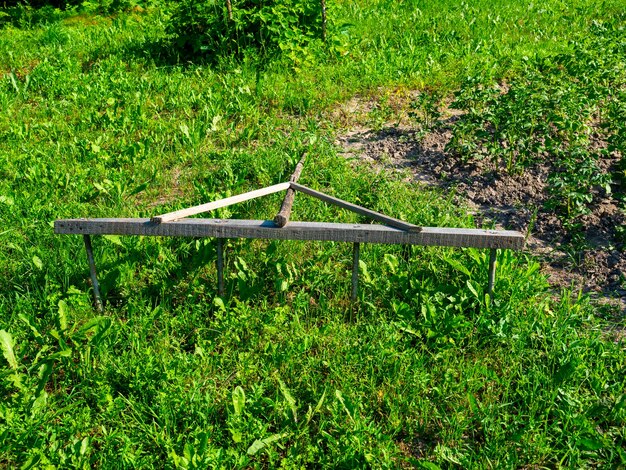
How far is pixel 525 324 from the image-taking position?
3389 mm

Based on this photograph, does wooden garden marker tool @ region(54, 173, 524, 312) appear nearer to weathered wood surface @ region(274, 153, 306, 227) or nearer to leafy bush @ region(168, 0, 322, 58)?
weathered wood surface @ region(274, 153, 306, 227)

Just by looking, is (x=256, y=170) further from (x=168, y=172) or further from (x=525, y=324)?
(x=525, y=324)

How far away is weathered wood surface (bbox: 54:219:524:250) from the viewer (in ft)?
11.0

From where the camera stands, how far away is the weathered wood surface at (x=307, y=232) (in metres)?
3.36

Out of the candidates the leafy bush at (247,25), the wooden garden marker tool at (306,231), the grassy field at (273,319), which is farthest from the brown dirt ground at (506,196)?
the leafy bush at (247,25)

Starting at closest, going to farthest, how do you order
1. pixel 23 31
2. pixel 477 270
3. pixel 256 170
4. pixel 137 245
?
pixel 477 270, pixel 137 245, pixel 256 170, pixel 23 31

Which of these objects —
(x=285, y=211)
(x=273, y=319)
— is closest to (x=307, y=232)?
(x=285, y=211)

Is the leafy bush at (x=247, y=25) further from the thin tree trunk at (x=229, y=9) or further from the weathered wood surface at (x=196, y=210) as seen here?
the weathered wood surface at (x=196, y=210)

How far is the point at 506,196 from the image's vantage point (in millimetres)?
4699

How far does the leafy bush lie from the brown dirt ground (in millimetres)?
1287

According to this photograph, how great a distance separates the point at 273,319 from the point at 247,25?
171 inches

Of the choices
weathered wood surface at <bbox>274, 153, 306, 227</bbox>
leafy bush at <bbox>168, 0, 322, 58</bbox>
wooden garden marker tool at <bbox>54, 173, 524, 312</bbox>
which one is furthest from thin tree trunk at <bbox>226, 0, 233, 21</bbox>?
wooden garden marker tool at <bbox>54, 173, 524, 312</bbox>

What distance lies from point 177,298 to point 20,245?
1.24 m

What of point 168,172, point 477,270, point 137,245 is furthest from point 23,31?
point 477,270
